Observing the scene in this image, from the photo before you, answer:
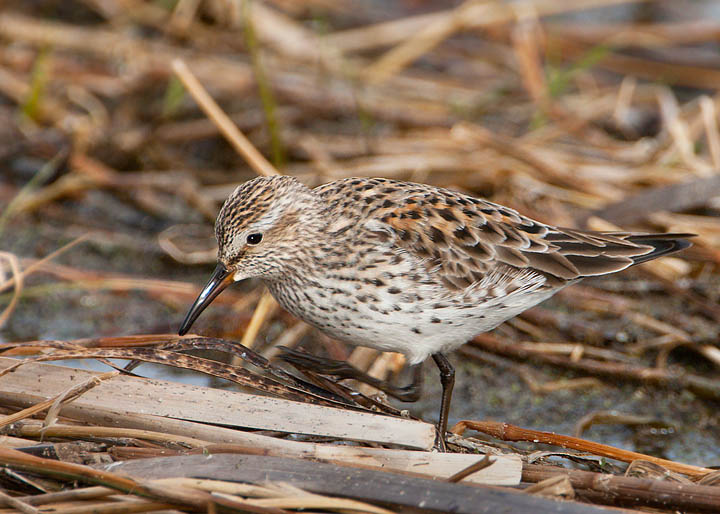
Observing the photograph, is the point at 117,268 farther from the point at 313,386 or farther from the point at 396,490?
the point at 396,490

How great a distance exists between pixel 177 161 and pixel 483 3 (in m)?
3.08

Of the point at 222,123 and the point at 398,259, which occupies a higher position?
the point at 222,123

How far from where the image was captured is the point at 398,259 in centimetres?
429

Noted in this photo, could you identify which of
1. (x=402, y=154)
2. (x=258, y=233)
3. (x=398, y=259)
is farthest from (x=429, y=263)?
(x=402, y=154)

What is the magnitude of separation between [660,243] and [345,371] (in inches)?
67.4

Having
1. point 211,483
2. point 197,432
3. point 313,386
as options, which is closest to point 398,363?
point 313,386

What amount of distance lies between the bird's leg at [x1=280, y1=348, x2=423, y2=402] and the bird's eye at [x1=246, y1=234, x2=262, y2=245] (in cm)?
51

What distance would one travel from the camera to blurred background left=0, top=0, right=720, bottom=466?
208 inches

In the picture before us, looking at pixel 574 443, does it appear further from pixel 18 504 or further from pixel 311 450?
pixel 18 504

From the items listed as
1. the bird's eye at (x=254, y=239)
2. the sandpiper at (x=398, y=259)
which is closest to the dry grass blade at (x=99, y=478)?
the sandpiper at (x=398, y=259)

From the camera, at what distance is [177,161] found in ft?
23.4

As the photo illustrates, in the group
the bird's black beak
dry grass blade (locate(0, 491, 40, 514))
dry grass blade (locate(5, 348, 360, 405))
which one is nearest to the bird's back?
the bird's black beak

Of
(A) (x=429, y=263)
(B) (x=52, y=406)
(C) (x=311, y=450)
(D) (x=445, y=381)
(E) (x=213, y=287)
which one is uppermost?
(A) (x=429, y=263)

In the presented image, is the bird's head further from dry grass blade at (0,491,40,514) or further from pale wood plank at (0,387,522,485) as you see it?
dry grass blade at (0,491,40,514)
